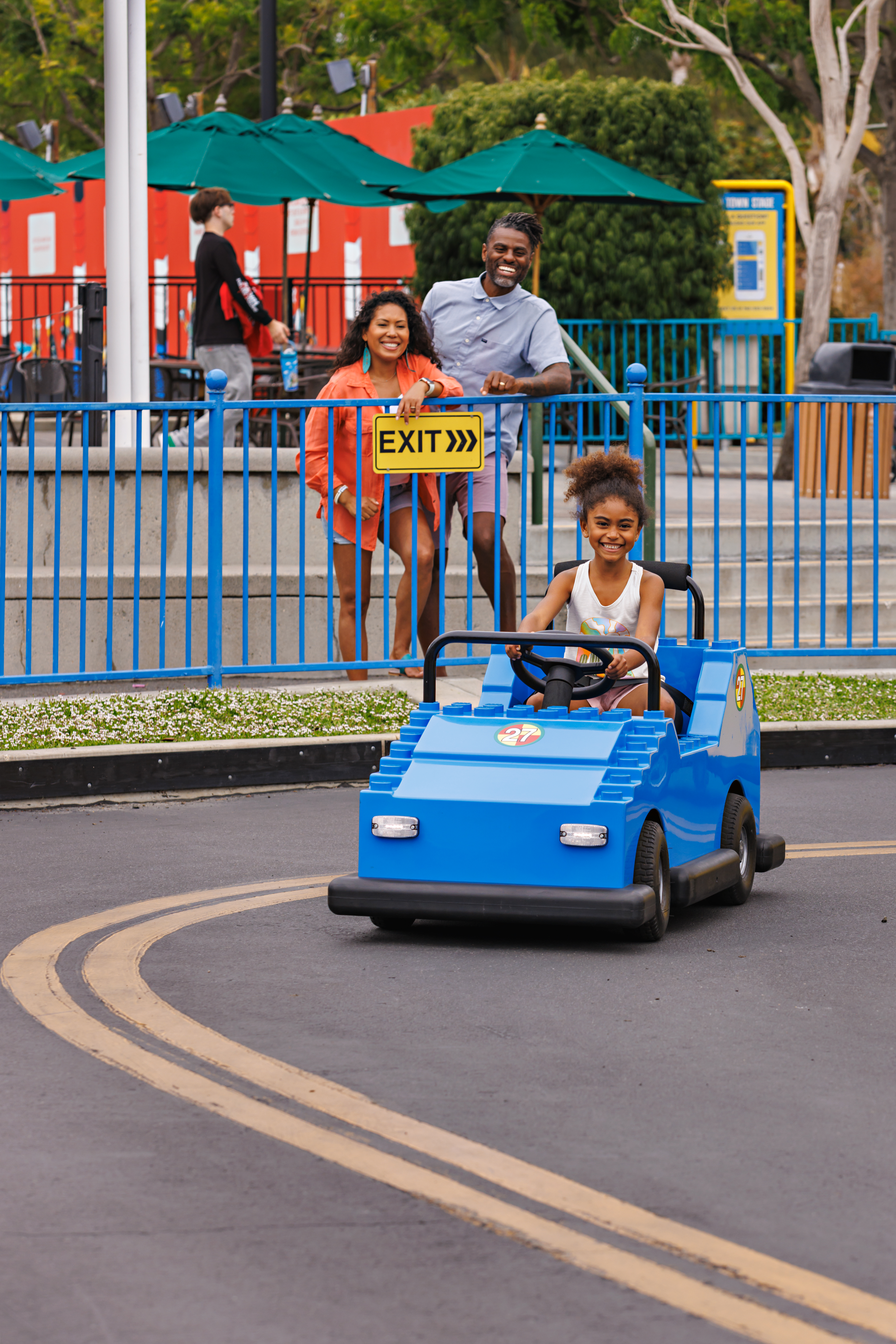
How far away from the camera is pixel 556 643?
6.34 metres

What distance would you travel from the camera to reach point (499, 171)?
17.3 meters

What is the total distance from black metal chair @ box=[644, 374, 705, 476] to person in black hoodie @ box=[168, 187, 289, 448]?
5117 millimetres

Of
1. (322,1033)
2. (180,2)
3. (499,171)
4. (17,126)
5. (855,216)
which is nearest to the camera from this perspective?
(322,1033)

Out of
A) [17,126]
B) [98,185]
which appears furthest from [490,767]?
[17,126]

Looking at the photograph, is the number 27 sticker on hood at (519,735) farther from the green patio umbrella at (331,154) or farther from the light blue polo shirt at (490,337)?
the green patio umbrella at (331,154)

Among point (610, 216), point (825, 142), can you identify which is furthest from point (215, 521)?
point (610, 216)

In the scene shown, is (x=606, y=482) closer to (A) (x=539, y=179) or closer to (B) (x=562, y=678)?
(B) (x=562, y=678)

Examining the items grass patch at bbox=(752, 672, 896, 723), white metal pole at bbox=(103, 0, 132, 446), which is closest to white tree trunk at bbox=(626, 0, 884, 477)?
white metal pole at bbox=(103, 0, 132, 446)

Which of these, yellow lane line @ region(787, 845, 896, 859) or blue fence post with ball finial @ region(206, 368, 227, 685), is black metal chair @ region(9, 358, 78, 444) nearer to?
blue fence post with ball finial @ region(206, 368, 227, 685)

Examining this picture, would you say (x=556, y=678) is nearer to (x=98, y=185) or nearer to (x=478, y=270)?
(x=478, y=270)

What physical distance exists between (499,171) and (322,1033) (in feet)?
43.8

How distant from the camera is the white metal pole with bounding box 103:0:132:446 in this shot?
13.2 meters

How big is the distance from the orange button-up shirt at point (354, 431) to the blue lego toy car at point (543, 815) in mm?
3796

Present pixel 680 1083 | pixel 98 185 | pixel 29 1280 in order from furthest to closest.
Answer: pixel 98 185, pixel 680 1083, pixel 29 1280
